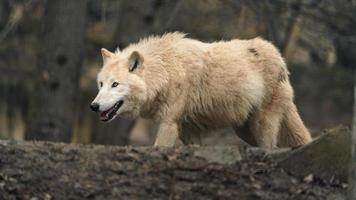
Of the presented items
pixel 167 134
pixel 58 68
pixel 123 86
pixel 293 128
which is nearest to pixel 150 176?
pixel 167 134

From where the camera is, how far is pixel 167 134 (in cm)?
1065

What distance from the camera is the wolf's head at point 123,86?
1059 cm

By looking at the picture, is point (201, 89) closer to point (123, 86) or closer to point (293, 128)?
point (123, 86)

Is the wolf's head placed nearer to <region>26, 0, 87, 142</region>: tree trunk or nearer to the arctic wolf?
the arctic wolf

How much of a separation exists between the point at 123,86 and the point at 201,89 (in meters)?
0.95

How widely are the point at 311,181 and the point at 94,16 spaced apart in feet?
56.1

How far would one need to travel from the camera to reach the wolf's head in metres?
10.6

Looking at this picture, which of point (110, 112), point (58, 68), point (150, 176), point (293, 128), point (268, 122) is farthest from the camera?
point (58, 68)

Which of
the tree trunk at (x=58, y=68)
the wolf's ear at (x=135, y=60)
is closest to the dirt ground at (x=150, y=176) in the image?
the wolf's ear at (x=135, y=60)

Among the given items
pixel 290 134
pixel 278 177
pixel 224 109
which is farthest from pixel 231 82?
pixel 278 177

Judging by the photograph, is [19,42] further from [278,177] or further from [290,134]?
[278,177]

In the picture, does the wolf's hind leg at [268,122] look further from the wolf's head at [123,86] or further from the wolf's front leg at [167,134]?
the wolf's head at [123,86]

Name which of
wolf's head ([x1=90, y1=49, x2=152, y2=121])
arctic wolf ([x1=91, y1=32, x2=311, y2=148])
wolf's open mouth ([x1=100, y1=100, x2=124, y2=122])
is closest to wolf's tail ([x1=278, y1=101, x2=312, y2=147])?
arctic wolf ([x1=91, y1=32, x2=311, y2=148])

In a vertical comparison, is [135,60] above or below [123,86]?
above
